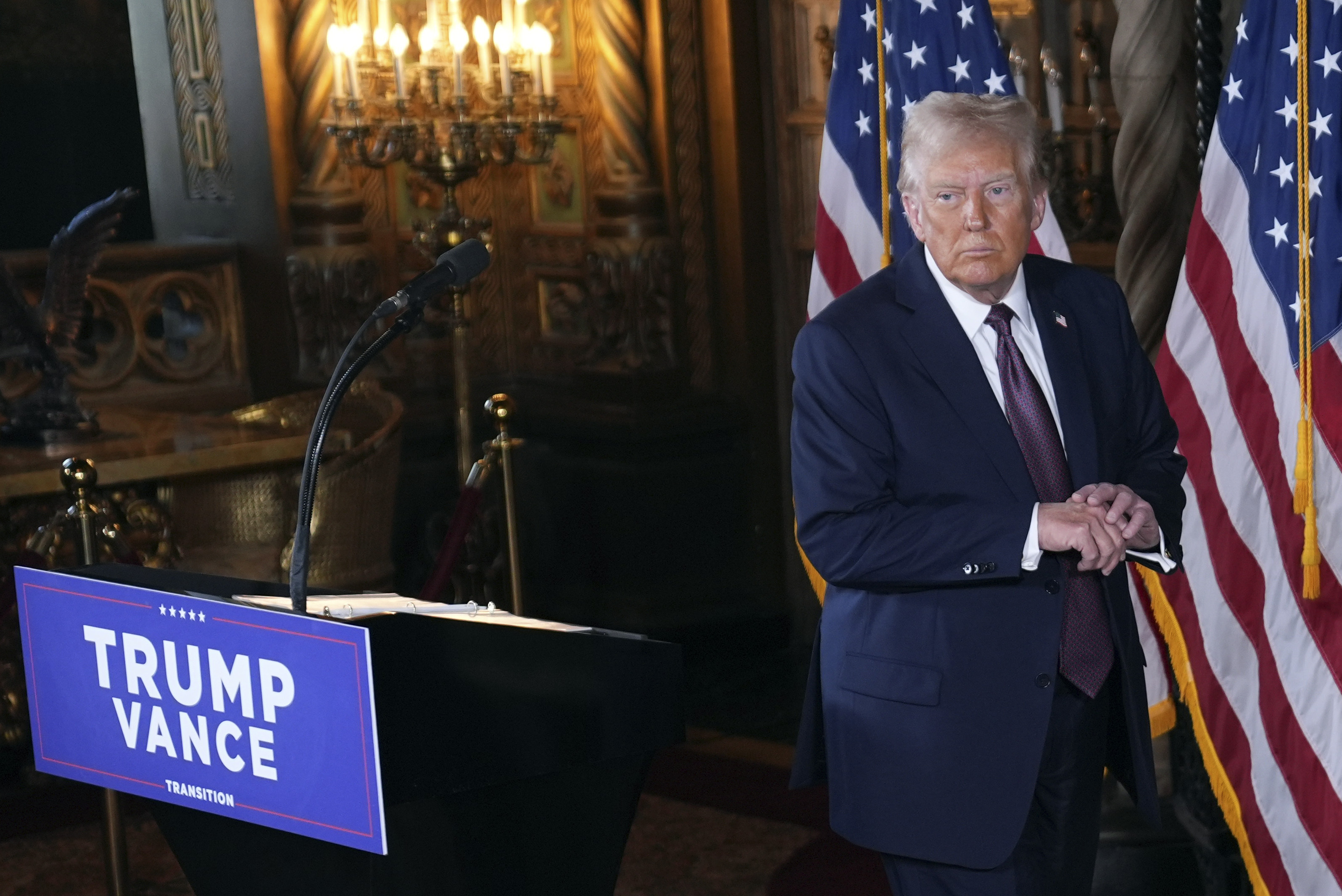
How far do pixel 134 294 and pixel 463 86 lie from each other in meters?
1.48

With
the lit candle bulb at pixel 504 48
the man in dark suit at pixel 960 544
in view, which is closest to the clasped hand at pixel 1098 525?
the man in dark suit at pixel 960 544

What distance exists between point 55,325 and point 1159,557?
13.4 feet

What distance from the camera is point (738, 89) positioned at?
20.3ft

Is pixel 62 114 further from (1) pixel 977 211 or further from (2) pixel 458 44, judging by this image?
(1) pixel 977 211

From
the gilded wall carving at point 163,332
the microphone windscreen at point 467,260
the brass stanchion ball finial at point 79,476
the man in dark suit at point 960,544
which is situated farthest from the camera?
the gilded wall carving at point 163,332

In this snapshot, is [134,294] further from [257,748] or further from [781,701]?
[257,748]

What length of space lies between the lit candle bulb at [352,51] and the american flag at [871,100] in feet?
6.10

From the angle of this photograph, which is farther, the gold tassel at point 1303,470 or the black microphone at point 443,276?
the gold tassel at point 1303,470

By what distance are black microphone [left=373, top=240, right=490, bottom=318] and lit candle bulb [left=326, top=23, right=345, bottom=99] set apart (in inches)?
137

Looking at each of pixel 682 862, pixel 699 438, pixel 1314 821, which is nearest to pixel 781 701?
pixel 699 438

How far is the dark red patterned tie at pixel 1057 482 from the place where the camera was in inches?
98.6

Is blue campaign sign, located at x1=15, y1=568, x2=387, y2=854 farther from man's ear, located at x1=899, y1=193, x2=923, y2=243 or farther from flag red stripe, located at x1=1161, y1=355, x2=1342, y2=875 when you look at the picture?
flag red stripe, located at x1=1161, y1=355, x2=1342, y2=875

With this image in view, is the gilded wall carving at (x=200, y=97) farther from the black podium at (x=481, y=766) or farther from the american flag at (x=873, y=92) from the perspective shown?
the black podium at (x=481, y=766)

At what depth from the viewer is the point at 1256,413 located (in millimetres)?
3430
